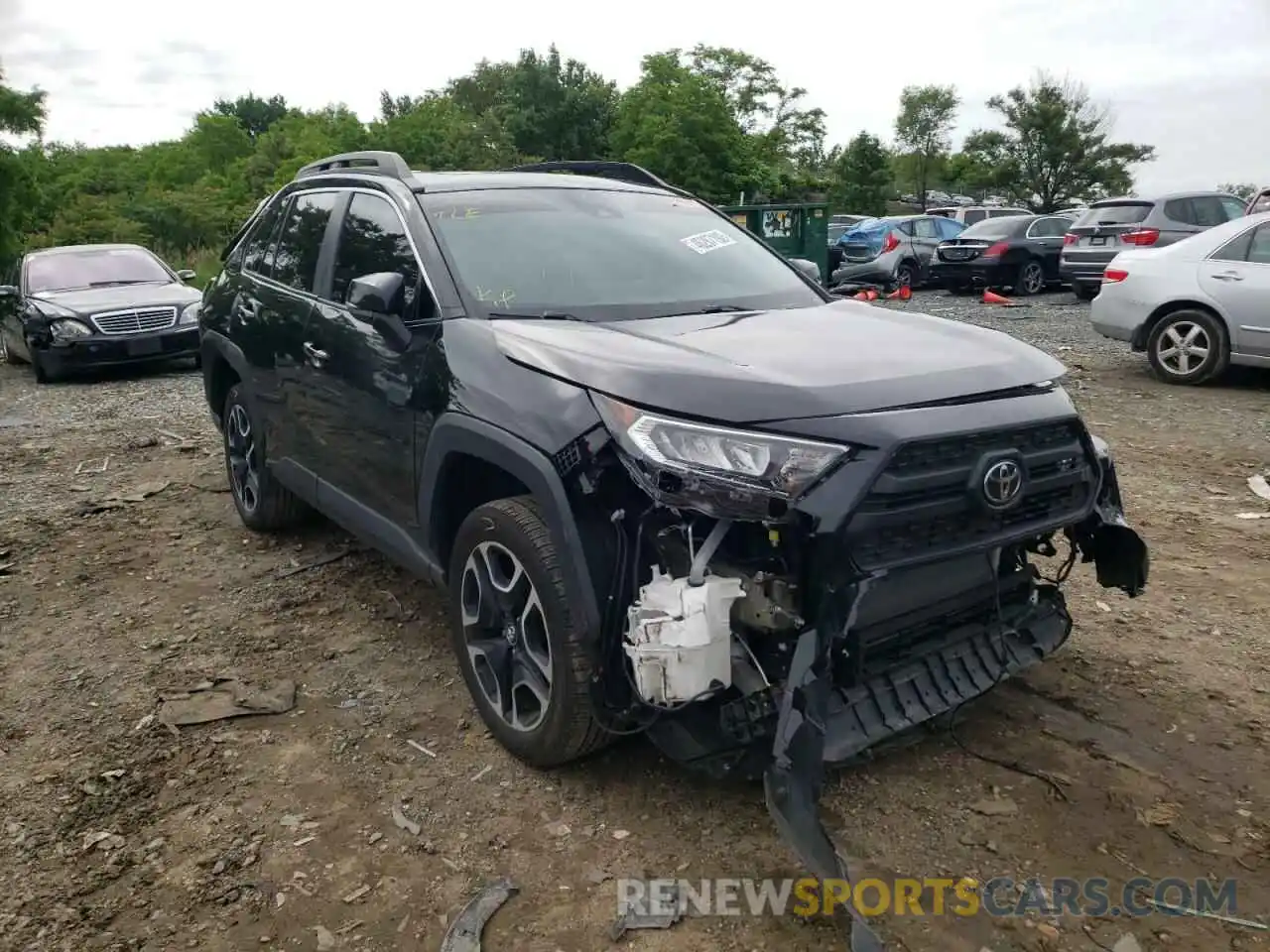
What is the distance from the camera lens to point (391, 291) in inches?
130

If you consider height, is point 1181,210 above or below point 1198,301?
above

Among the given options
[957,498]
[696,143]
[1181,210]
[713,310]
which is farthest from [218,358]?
[696,143]

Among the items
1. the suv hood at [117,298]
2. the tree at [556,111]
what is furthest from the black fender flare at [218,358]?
the tree at [556,111]

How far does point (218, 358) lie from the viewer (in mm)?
5266

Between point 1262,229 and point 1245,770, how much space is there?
6861 mm

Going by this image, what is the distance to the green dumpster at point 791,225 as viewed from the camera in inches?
658

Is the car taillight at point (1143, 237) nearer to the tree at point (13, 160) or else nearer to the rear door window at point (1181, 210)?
the rear door window at point (1181, 210)

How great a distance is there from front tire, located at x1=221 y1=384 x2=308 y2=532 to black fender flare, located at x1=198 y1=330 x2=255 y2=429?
0.40 feet

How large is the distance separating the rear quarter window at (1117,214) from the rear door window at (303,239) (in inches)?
509

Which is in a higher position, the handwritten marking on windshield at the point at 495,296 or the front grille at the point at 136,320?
the handwritten marking on windshield at the point at 495,296

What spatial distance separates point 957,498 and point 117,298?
436 inches

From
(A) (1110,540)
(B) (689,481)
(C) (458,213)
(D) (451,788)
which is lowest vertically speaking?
(D) (451,788)

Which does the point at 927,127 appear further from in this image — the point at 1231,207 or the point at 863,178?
→ the point at 1231,207

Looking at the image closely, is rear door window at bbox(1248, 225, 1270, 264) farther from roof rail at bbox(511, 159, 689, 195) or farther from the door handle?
the door handle
